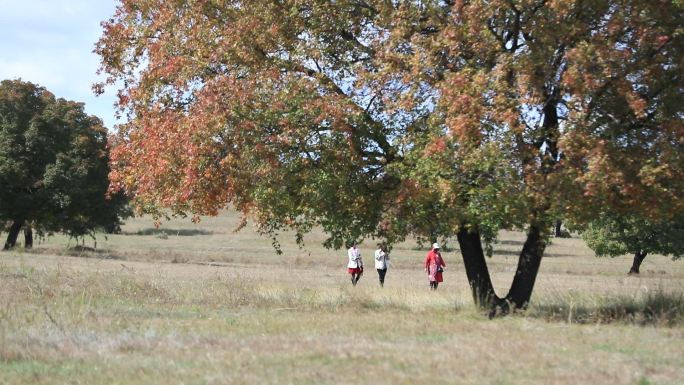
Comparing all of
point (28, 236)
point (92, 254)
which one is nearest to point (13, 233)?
point (28, 236)

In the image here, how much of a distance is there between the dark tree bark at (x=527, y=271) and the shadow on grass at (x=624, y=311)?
291mm

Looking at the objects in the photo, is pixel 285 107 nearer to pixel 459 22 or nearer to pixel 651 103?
pixel 459 22

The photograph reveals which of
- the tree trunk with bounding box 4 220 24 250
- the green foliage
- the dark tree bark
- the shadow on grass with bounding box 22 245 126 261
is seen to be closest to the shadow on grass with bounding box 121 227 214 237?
the tree trunk with bounding box 4 220 24 250

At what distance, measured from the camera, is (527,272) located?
13.7 meters

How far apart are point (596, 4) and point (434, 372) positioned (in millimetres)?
6875

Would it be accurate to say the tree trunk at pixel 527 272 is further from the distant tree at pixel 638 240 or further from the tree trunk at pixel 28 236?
the tree trunk at pixel 28 236

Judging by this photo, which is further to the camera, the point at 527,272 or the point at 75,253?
the point at 75,253

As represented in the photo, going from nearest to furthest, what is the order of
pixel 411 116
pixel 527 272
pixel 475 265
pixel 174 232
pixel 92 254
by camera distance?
pixel 411 116, pixel 527 272, pixel 475 265, pixel 92 254, pixel 174 232

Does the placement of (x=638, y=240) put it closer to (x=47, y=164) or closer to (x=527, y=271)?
(x=527, y=271)

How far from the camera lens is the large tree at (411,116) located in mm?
10938

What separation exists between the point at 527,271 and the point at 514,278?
1.21 feet

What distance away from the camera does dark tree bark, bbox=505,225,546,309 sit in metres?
13.5

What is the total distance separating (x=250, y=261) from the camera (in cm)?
4550

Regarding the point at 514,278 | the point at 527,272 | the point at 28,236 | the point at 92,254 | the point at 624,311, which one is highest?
the point at 28,236
